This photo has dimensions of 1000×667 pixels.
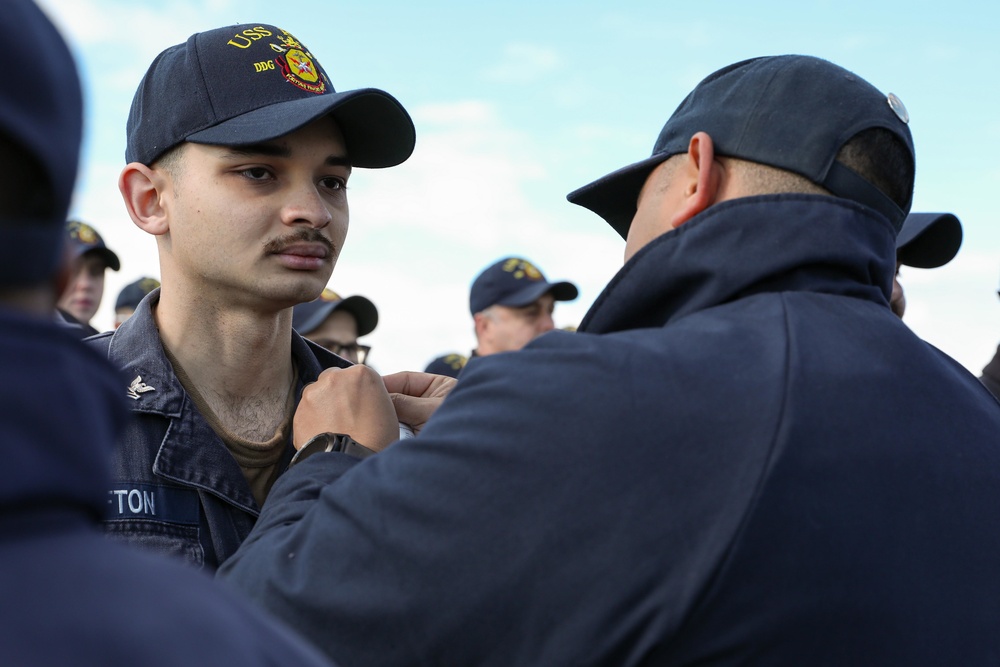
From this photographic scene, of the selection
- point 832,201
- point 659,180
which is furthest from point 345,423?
point 832,201

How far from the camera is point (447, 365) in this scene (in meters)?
7.78

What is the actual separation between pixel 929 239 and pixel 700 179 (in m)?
2.42

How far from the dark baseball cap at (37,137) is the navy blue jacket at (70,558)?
0.20 feet

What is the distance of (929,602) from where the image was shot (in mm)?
1709

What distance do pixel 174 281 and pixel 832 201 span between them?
71.4 inches

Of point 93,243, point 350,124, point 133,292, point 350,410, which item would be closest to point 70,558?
point 350,410

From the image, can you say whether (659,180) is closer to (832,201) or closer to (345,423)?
(832,201)

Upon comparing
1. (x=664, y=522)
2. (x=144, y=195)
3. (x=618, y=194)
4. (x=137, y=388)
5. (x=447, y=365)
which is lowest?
(x=447, y=365)

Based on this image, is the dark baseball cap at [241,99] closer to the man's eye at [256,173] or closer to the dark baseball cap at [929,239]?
the man's eye at [256,173]

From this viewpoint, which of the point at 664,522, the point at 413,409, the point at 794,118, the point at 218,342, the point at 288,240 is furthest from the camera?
the point at 218,342

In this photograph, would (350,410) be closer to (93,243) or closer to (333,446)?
(333,446)

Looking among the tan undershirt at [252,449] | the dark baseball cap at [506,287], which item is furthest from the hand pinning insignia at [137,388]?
the dark baseball cap at [506,287]

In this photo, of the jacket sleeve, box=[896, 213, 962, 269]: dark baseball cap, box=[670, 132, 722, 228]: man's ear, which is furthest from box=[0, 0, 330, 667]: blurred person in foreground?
box=[896, 213, 962, 269]: dark baseball cap

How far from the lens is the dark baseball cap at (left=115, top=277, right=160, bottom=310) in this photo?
8.03 meters
